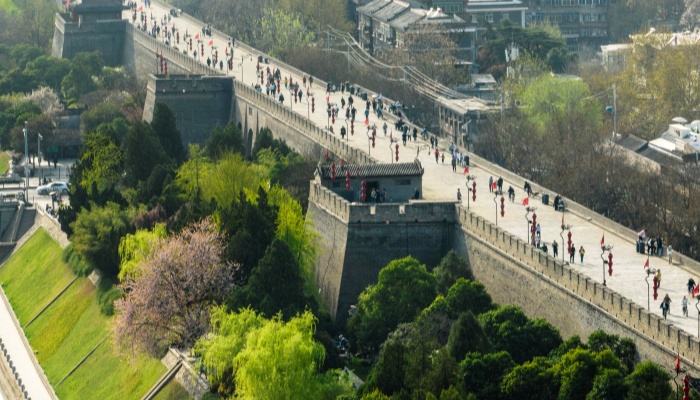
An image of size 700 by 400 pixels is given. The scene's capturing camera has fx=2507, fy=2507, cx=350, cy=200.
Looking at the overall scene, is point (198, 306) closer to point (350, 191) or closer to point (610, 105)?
point (350, 191)

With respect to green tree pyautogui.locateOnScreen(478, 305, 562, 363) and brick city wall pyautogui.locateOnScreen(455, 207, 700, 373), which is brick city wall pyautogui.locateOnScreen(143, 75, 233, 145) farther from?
green tree pyautogui.locateOnScreen(478, 305, 562, 363)

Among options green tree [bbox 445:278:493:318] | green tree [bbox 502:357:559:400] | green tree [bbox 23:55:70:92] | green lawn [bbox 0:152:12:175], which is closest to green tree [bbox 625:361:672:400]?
green tree [bbox 502:357:559:400]

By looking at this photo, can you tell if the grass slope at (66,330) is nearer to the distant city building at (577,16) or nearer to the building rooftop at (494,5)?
the building rooftop at (494,5)

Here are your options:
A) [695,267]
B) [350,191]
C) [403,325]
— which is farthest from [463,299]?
[350,191]

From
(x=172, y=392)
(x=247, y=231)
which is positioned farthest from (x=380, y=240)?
(x=172, y=392)

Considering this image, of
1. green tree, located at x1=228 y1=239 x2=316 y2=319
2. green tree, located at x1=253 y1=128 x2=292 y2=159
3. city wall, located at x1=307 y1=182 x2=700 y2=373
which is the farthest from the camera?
green tree, located at x1=253 y1=128 x2=292 y2=159

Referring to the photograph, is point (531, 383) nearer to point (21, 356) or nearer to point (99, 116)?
point (21, 356)
